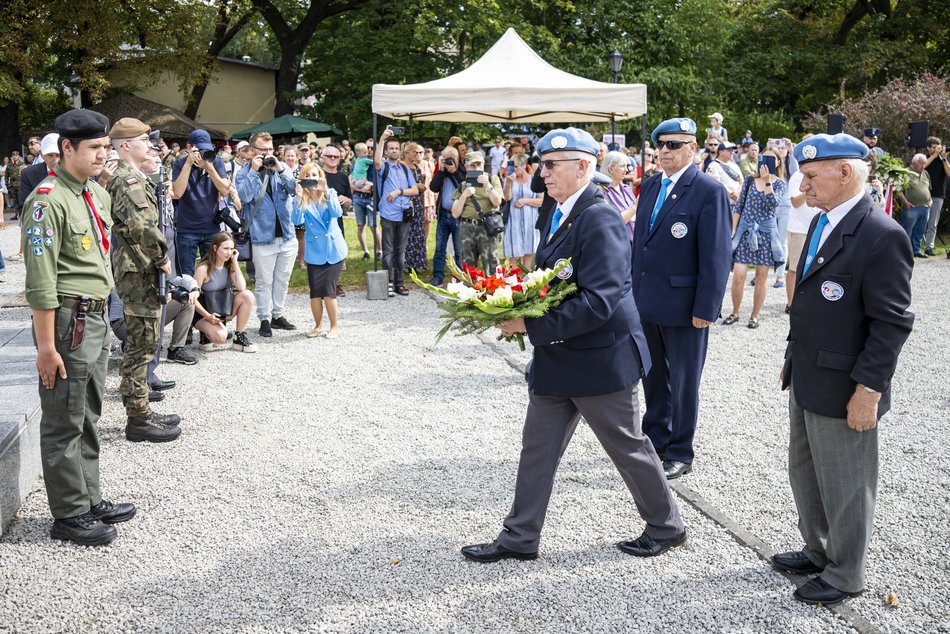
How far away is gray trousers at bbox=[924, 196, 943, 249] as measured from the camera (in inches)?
575

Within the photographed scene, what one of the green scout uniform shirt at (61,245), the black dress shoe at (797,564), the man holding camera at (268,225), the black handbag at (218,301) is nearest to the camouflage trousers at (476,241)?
the man holding camera at (268,225)

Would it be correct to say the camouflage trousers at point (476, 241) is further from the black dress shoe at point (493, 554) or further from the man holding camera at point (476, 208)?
the black dress shoe at point (493, 554)

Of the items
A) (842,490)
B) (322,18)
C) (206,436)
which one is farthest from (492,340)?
(322,18)

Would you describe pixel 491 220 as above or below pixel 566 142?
below

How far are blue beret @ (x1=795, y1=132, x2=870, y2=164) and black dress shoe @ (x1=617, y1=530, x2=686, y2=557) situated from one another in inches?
75.4

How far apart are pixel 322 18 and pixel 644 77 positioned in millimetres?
13029

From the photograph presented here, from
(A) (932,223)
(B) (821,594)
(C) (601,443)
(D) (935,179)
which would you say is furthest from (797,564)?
(D) (935,179)

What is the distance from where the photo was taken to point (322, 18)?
3256 centimetres

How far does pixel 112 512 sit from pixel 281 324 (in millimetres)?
5073

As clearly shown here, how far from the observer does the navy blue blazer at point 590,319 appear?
11.4ft

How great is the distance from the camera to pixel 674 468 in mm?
5031

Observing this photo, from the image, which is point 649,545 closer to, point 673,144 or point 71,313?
point 673,144

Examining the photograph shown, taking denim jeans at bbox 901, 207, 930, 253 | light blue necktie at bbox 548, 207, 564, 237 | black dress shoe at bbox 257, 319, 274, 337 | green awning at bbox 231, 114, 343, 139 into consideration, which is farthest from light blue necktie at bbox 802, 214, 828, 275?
green awning at bbox 231, 114, 343, 139

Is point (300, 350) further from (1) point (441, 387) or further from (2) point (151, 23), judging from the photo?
(2) point (151, 23)
